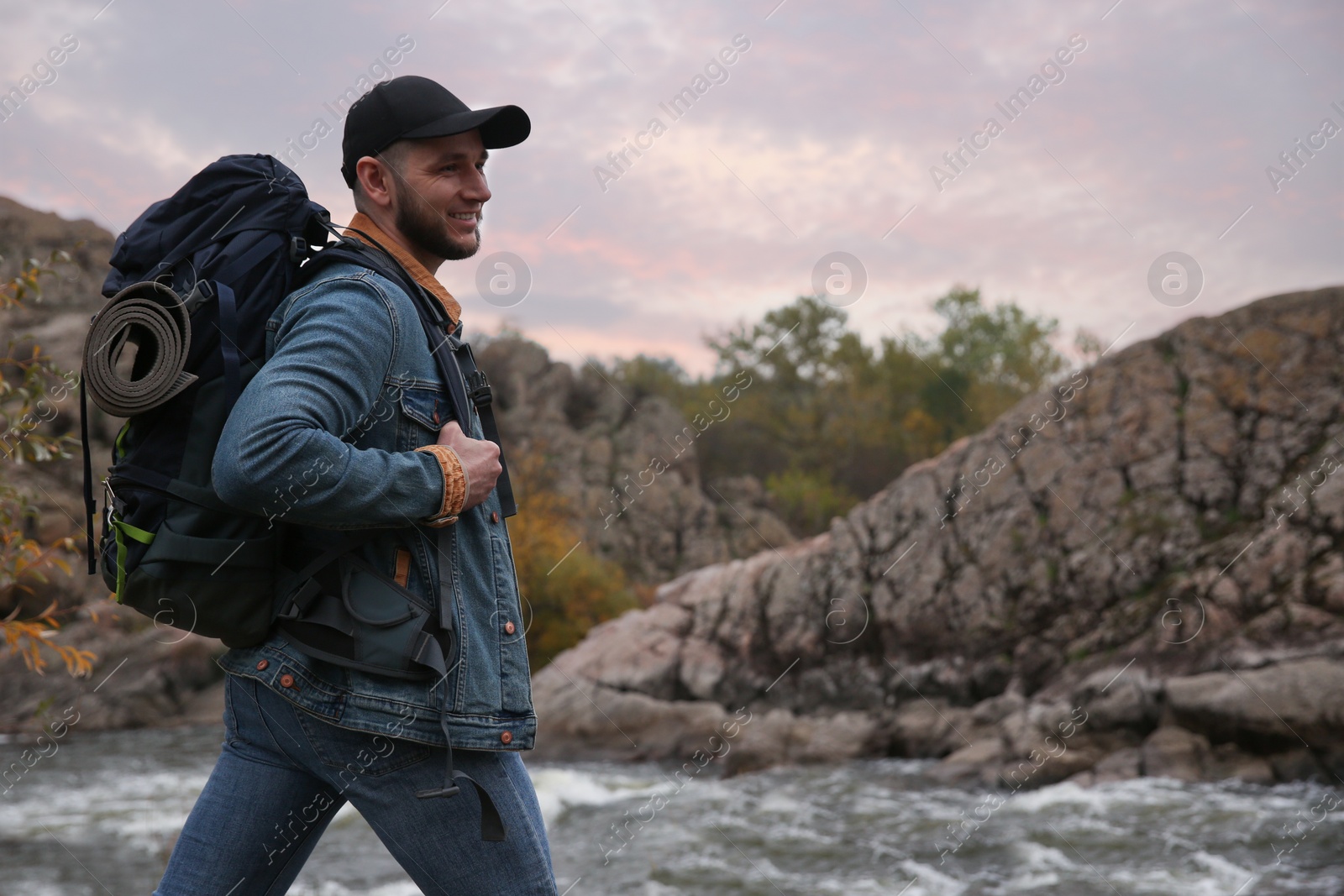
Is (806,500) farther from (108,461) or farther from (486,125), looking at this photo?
(486,125)

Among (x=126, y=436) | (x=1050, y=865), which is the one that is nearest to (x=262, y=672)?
(x=126, y=436)

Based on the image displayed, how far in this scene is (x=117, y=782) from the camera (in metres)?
13.6

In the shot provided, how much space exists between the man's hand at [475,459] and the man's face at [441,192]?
0.45m

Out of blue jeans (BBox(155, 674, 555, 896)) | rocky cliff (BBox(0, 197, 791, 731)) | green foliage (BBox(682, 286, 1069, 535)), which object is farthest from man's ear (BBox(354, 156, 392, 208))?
green foliage (BBox(682, 286, 1069, 535))

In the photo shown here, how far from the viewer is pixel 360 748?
208cm

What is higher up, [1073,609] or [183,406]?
[183,406]

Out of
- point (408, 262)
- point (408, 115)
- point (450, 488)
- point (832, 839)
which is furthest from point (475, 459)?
point (832, 839)

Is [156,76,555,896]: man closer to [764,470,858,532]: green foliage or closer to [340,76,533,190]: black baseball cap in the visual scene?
[340,76,533,190]: black baseball cap

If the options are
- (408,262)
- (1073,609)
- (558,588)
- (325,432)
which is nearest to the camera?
(325,432)

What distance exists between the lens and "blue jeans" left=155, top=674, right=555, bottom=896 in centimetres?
209

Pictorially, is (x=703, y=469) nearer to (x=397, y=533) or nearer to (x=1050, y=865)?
(x=1050, y=865)

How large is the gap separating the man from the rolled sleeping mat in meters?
0.16

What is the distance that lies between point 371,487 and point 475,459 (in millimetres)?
239

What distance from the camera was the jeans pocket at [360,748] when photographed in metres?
2.08
